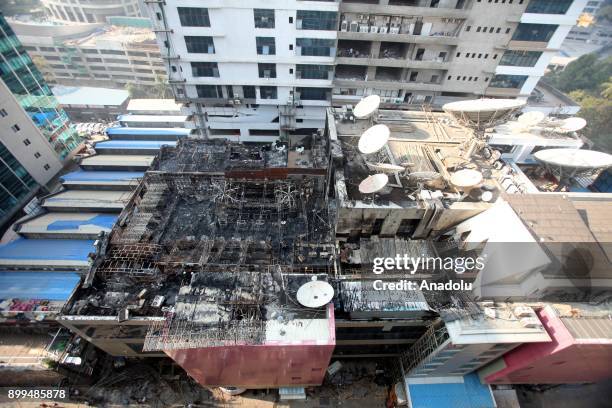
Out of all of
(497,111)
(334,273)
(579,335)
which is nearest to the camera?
(579,335)

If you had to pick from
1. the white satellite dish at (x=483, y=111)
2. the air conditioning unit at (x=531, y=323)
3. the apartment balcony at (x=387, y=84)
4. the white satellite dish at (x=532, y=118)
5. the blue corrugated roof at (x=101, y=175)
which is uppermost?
the apartment balcony at (x=387, y=84)

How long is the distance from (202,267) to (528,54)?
5425 centimetres

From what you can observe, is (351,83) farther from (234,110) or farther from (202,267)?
(202,267)

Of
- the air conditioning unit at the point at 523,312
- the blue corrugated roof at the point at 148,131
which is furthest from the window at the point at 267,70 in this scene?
the air conditioning unit at the point at 523,312

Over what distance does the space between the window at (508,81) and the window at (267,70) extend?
35.5 metres

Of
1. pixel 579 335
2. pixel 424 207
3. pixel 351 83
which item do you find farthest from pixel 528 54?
pixel 579 335

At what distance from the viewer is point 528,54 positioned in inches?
1642

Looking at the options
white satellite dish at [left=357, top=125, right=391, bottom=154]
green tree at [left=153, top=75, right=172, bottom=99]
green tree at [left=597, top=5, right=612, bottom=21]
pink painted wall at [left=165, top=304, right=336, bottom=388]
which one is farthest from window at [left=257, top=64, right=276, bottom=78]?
green tree at [left=597, top=5, right=612, bottom=21]

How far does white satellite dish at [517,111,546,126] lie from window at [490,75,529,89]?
7279 mm

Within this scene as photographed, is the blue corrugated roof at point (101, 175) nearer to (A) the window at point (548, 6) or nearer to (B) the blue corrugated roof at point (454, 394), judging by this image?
(B) the blue corrugated roof at point (454, 394)

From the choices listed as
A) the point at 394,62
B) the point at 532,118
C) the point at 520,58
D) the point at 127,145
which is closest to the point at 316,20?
the point at 394,62

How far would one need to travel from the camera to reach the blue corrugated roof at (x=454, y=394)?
25.0 m

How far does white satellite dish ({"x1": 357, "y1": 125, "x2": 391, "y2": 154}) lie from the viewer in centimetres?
2450

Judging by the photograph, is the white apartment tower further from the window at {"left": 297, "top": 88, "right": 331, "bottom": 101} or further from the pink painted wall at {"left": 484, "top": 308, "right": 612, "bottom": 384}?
the pink painted wall at {"left": 484, "top": 308, "right": 612, "bottom": 384}
